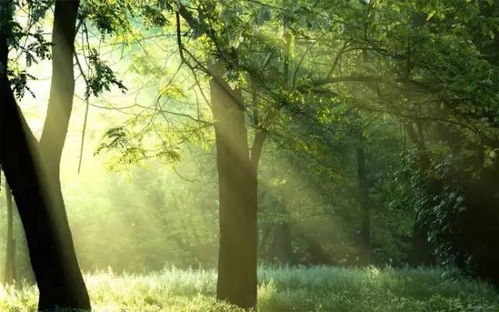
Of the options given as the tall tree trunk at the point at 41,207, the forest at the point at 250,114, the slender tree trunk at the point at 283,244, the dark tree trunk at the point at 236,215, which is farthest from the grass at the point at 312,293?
the slender tree trunk at the point at 283,244

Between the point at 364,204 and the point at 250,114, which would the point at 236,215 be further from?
the point at 364,204

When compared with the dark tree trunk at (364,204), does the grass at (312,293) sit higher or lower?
lower

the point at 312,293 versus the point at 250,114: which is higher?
the point at 250,114

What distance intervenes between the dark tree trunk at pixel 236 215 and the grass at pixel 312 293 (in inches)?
19.9

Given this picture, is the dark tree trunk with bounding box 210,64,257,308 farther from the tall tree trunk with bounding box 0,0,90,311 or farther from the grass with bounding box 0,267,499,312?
the tall tree trunk with bounding box 0,0,90,311

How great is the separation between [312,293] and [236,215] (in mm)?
3796

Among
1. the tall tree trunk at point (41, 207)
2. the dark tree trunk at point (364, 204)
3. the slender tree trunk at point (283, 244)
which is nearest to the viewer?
the tall tree trunk at point (41, 207)

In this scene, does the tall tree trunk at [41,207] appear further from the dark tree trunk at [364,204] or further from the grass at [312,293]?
the dark tree trunk at [364,204]

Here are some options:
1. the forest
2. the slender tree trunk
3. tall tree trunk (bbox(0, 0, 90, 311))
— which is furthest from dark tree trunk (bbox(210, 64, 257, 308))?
the slender tree trunk

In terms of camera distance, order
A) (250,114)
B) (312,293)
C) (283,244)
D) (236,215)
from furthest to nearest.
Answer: (283,244) < (312,293) < (236,215) < (250,114)

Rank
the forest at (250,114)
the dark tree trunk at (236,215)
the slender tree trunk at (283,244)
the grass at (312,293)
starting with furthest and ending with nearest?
the slender tree trunk at (283,244) < the dark tree trunk at (236,215) < the grass at (312,293) < the forest at (250,114)

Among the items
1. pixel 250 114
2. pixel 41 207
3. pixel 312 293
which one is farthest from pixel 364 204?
pixel 41 207

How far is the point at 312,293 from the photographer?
15.8 metres

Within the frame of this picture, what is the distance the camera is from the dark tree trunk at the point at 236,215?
13.2m
